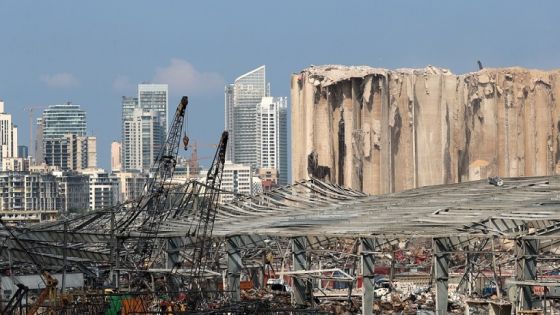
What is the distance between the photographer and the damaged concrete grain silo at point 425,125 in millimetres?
125875

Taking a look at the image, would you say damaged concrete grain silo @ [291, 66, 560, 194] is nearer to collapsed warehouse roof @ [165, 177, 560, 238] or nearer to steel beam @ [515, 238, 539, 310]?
collapsed warehouse roof @ [165, 177, 560, 238]

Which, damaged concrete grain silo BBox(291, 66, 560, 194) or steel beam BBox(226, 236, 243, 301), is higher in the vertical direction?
damaged concrete grain silo BBox(291, 66, 560, 194)

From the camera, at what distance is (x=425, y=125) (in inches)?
5069

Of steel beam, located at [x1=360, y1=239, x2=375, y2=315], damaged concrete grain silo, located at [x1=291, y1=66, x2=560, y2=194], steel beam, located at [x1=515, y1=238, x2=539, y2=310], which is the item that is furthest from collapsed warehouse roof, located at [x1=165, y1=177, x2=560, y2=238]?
damaged concrete grain silo, located at [x1=291, y1=66, x2=560, y2=194]

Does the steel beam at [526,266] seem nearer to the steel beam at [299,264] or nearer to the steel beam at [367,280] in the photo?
the steel beam at [367,280]

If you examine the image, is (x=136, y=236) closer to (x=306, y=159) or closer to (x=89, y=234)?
(x=89, y=234)

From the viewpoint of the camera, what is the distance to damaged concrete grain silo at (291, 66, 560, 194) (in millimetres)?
125875

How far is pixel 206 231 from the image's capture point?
209 ft

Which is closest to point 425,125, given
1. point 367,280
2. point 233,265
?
point 233,265

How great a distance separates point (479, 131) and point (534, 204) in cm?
7056

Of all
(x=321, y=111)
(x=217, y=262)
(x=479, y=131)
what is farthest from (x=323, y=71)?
(x=217, y=262)

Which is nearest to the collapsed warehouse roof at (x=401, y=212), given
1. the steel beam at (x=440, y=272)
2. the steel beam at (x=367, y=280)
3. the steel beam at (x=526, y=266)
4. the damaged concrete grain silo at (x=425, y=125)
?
the steel beam at (x=440, y=272)

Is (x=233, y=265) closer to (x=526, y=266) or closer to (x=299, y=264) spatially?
(x=299, y=264)

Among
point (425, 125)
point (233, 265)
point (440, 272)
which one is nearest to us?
point (440, 272)
